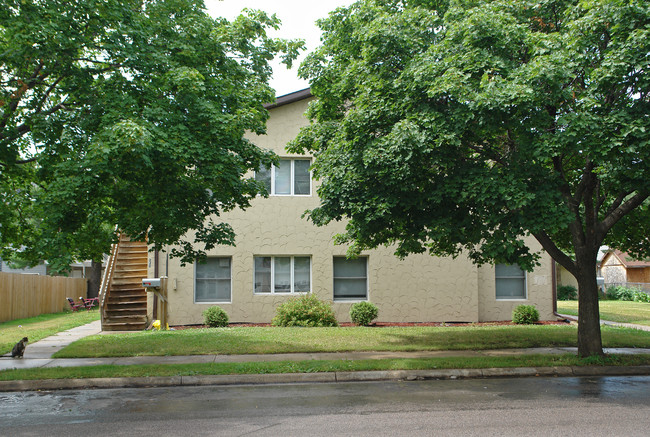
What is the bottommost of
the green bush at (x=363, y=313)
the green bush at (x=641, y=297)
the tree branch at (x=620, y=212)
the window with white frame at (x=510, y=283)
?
the green bush at (x=641, y=297)

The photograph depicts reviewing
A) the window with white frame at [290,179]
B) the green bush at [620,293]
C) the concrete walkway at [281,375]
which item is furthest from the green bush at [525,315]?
the green bush at [620,293]

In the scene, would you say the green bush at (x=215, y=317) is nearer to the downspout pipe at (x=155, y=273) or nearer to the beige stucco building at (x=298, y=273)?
the beige stucco building at (x=298, y=273)

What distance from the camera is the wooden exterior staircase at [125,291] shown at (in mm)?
17281

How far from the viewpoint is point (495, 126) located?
9266mm

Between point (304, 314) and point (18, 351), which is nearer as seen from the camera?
point (18, 351)

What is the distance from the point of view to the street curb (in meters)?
9.28

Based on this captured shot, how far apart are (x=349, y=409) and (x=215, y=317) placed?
32.2 feet

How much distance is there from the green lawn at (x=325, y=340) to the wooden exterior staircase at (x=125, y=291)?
2.40m

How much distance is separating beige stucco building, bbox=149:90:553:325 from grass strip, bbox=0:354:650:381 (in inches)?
282

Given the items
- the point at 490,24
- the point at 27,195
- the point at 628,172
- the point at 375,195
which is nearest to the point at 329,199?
the point at 375,195

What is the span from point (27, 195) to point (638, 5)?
516 inches

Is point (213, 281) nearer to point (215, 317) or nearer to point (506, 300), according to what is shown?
point (215, 317)

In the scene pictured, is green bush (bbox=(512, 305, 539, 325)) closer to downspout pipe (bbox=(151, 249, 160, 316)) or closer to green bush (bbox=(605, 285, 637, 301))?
downspout pipe (bbox=(151, 249, 160, 316))

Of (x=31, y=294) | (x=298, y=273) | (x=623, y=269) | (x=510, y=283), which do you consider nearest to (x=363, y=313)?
(x=298, y=273)
